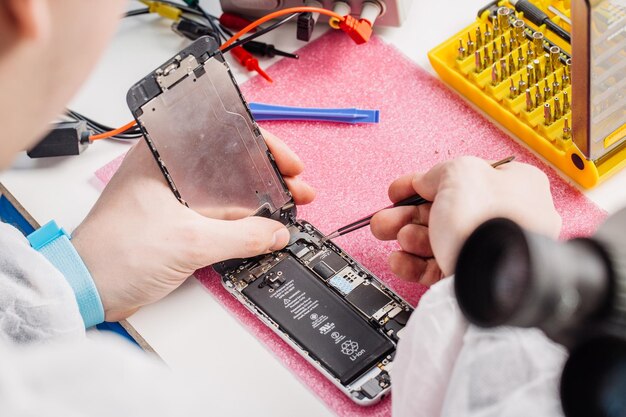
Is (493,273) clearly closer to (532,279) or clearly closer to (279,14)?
(532,279)

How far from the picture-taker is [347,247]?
85 centimetres

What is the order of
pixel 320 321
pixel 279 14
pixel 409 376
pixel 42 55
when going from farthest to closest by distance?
pixel 279 14 < pixel 320 321 < pixel 409 376 < pixel 42 55

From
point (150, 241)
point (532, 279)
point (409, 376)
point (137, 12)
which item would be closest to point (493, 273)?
point (532, 279)

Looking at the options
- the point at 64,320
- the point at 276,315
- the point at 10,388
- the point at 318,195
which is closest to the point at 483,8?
the point at 318,195

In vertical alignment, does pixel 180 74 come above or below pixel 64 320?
above

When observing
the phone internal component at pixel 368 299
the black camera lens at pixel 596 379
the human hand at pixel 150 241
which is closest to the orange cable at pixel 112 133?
the human hand at pixel 150 241

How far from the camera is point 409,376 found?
637mm

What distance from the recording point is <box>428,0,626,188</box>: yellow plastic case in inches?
34.2

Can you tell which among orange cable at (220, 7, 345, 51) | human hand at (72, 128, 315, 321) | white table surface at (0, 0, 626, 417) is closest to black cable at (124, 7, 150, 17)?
white table surface at (0, 0, 626, 417)

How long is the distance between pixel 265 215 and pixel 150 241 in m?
0.12

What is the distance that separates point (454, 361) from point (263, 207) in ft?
0.94

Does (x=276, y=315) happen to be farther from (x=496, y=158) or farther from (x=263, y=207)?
(x=496, y=158)

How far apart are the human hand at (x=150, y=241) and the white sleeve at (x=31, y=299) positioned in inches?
2.0

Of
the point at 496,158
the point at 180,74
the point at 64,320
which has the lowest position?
the point at 496,158
